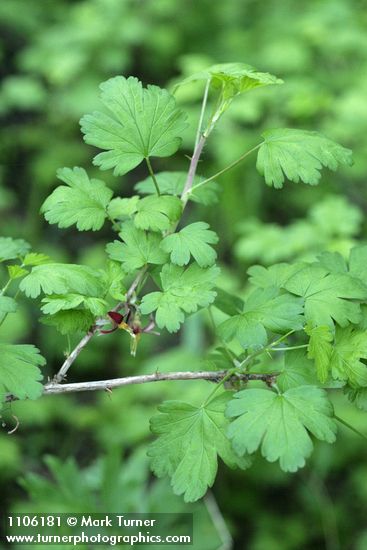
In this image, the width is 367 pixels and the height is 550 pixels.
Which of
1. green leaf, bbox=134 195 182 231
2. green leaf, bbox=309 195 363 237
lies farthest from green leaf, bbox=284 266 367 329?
green leaf, bbox=309 195 363 237

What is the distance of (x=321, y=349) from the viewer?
1023mm

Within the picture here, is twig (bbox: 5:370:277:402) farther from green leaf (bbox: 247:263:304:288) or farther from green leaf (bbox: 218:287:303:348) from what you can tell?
green leaf (bbox: 247:263:304:288)

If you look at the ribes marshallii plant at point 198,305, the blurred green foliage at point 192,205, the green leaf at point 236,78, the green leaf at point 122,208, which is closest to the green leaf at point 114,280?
the ribes marshallii plant at point 198,305

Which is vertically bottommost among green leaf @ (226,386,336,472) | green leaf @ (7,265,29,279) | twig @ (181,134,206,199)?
green leaf @ (226,386,336,472)

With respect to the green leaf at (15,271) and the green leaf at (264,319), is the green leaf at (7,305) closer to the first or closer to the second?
the green leaf at (15,271)

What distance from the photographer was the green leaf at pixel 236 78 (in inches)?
43.7

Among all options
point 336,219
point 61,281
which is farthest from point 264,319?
point 336,219

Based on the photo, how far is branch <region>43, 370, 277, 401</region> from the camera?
3.49ft

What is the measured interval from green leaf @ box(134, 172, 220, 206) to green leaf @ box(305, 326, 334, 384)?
37cm

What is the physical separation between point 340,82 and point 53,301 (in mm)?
2879

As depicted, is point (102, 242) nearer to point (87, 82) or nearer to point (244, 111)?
point (87, 82)

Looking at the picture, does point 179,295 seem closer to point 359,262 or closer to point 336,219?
point 359,262

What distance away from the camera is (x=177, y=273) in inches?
43.3

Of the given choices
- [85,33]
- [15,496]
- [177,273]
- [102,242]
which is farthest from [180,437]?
[85,33]
